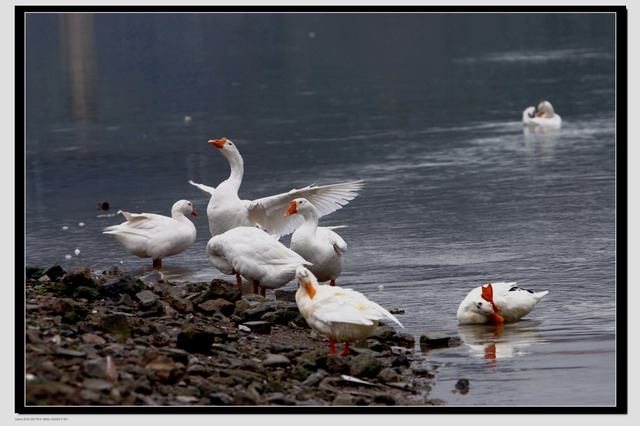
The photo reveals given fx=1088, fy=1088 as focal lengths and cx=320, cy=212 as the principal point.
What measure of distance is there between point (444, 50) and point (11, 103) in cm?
3586

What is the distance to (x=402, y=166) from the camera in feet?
60.2

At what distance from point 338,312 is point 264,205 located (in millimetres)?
3812

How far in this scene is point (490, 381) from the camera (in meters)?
7.76

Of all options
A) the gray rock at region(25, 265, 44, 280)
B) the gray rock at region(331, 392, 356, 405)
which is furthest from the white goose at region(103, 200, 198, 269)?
the gray rock at region(331, 392, 356, 405)

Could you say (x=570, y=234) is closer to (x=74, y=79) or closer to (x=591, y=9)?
(x=591, y=9)

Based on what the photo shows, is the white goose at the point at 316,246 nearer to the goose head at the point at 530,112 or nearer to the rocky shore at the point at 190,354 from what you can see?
the rocky shore at the point at 190,354

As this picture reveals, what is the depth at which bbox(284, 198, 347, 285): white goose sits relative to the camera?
10742 millimetres

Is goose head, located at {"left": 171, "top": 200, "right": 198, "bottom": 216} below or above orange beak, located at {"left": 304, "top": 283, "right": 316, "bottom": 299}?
above

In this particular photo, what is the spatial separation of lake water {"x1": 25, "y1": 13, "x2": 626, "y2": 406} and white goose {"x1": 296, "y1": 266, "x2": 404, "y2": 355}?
0.67m

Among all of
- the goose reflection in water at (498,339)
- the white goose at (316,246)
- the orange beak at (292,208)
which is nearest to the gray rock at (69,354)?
the goose reflection in water at (498,339)

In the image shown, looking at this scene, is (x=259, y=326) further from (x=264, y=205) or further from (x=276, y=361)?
(x=264, y=205)

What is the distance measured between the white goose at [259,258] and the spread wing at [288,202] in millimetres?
1194

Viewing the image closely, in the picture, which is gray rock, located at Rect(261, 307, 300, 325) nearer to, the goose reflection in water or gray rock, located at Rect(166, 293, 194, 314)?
gray rock, located at Rect(166, 293, 194, 314)

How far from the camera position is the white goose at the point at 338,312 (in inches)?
324
